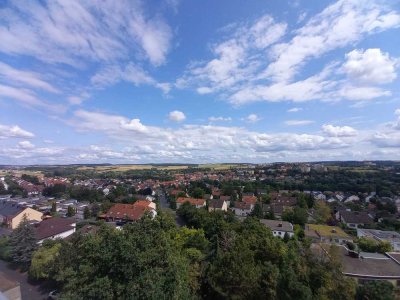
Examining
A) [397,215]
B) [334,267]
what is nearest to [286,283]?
[334,267]

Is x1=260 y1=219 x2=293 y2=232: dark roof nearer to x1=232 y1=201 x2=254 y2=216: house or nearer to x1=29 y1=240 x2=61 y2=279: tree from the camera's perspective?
x1=232 y1=201 x2=254 y2=216: house

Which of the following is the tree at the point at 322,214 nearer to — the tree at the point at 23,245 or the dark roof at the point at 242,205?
the dark roof at the point at 242,205

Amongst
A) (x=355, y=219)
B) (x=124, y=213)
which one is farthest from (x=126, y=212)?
(x=355, y=219)

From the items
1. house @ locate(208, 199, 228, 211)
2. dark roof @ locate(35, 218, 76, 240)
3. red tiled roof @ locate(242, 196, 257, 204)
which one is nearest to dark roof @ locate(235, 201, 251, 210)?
red tiled roof @ locate(242, 196, 257, 204)

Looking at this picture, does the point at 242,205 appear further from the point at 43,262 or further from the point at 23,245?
the point at 43,262

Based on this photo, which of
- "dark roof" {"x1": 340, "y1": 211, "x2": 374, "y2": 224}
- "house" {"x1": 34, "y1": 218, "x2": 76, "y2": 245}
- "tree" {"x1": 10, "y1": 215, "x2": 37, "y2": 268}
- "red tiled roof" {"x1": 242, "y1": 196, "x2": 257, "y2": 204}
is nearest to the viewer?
"tree" {"x1": 10, "y1": 215, "x2": 37, "y2": 268}

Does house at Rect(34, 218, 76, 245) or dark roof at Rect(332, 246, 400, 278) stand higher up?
house at Rect(34, 218, 76, 245)
